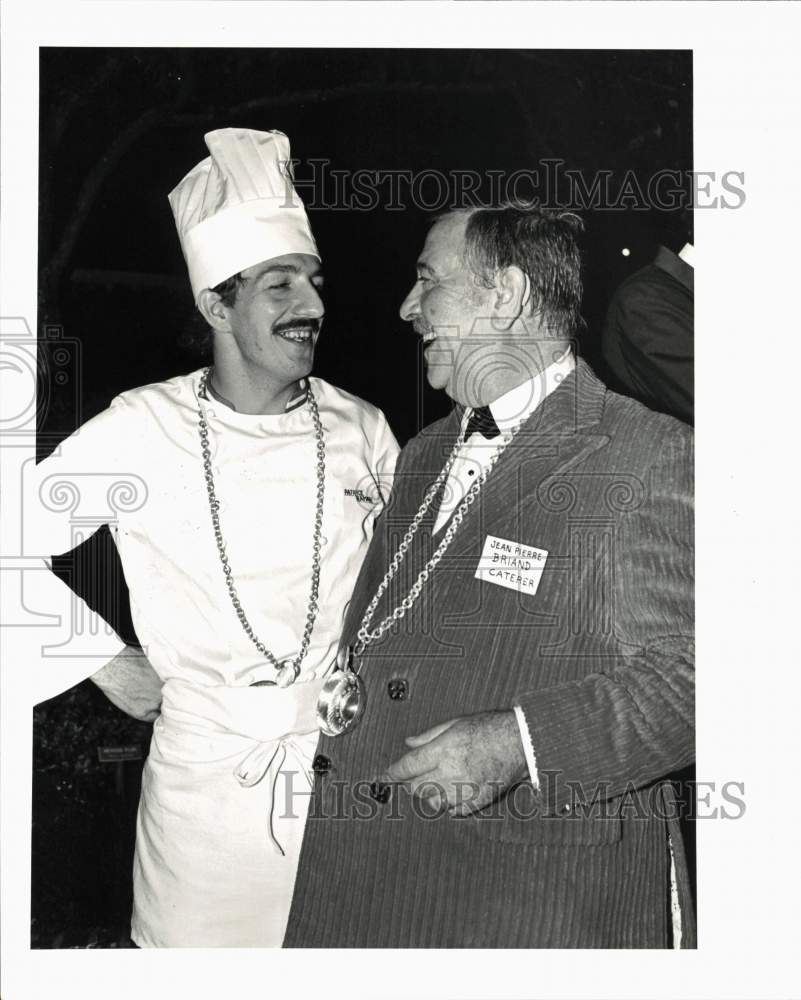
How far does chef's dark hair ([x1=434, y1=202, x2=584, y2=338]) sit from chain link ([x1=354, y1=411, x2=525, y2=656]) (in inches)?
10.4

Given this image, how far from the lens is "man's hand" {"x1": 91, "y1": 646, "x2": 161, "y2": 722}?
2266mm

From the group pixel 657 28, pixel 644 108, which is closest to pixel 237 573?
pixel 644 108

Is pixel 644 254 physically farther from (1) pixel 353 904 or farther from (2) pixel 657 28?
(1) pixel 353 904

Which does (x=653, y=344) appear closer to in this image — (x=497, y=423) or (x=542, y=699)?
(x=497, y=423)

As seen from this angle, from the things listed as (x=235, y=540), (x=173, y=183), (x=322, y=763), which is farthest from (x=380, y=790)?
(x=173, y=183)

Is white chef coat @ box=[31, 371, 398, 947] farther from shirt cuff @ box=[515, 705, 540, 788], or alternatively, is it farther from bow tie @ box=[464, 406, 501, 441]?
shirt cuff @ box=[515, 705, 540, 788]

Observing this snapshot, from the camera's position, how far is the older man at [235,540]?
7.27 ft

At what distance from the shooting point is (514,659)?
208 centimetres

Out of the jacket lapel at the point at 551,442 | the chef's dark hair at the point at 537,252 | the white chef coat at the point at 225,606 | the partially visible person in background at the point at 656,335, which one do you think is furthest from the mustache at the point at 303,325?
the partially visible person in background at the point at 656,335

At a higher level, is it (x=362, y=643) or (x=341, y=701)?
(x=362, y=643)

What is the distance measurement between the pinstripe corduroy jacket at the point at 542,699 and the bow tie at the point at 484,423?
0.06m

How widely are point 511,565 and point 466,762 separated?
0.39m

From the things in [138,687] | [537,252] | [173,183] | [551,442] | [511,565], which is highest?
[173,183]

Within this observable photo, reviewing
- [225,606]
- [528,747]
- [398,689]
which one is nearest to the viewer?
[528,747]
